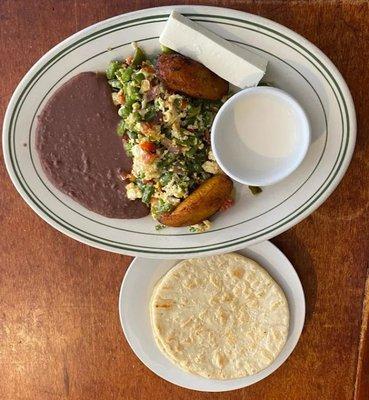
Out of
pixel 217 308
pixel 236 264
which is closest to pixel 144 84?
pixel 236 264

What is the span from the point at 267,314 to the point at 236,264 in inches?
10.4

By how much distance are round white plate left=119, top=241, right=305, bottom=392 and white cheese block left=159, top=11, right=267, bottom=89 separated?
2.40 feet

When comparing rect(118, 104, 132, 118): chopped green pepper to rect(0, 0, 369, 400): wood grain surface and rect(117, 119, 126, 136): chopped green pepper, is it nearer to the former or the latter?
rect(117, 119, 126, 136): chopped green pepper

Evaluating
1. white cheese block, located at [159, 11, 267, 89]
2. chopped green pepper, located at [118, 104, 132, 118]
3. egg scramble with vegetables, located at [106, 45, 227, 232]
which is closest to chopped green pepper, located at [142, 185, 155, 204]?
egg scramble with vegetables, located at [106, 45, 227, 232]

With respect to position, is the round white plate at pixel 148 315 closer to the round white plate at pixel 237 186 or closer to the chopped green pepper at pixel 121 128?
the round white plate at pixel 237 186

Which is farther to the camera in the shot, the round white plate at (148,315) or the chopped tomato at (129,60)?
the round white plate at (148,315)

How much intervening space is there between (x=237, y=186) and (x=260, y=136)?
A: 0.97 feet

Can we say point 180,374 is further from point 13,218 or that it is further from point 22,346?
point 13,218

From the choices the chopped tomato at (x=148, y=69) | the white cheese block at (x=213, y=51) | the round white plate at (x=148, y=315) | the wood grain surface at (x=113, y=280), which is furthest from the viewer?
the round white plate at (x=148, y=315)

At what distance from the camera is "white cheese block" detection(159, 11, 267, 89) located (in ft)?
6.34

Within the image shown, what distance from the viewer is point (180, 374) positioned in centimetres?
251

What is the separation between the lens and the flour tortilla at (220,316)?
2.38m

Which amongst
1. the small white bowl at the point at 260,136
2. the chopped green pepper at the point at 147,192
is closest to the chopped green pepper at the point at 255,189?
the small white bowl at the point at 260,136

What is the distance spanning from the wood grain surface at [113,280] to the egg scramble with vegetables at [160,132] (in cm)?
33
